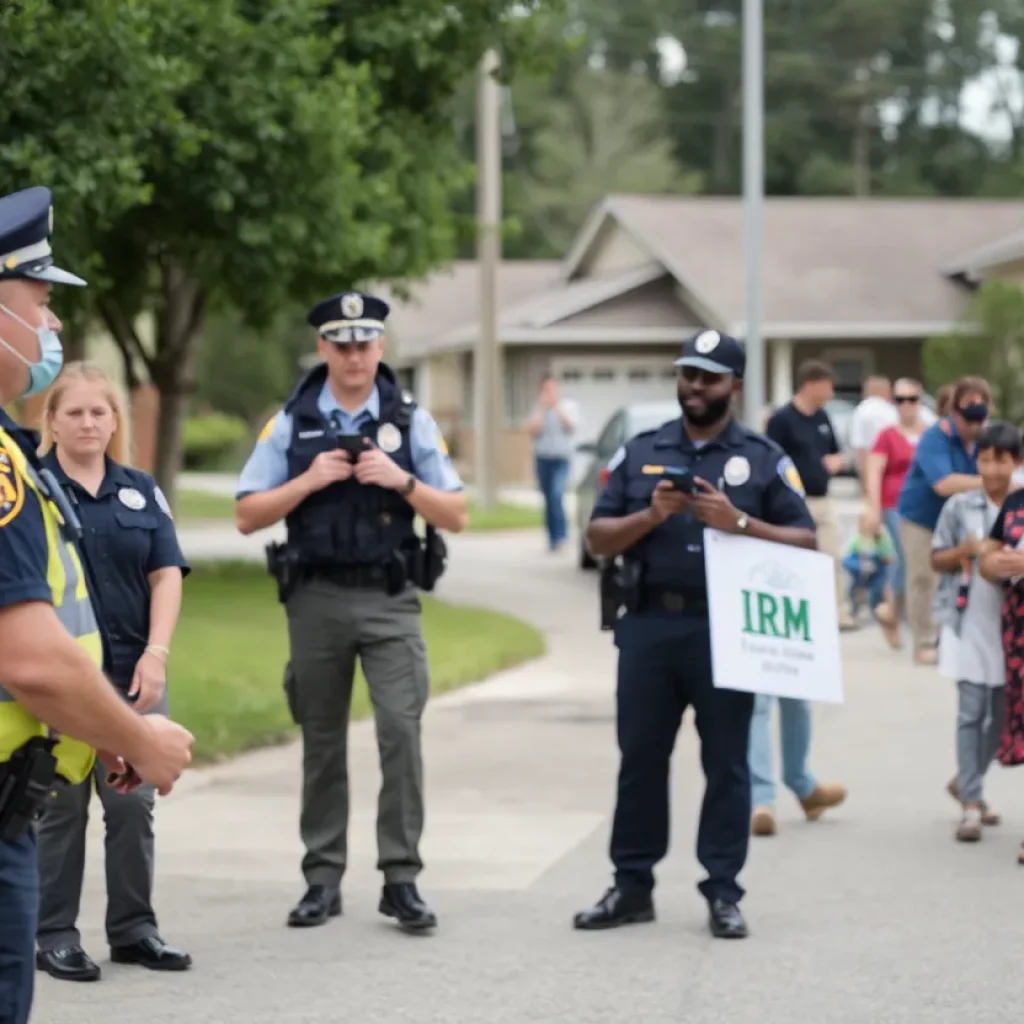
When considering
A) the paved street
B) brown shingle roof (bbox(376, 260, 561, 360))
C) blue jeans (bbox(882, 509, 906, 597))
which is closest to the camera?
the paved street

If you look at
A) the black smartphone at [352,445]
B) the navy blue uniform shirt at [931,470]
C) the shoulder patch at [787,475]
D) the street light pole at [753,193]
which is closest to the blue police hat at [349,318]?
the black smartphone at [352,445]

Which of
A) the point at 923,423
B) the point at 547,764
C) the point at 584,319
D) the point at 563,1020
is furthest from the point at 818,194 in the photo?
the point at 563,1020

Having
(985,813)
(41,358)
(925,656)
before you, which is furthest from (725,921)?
(925,656)

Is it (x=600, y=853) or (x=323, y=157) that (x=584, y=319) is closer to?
(x=323, y=157)

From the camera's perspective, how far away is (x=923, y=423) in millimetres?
17359

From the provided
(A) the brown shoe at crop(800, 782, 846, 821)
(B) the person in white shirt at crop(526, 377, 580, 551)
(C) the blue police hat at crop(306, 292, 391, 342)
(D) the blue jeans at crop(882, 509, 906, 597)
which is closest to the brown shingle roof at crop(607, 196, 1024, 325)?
(B) the person in white shirt at crop(526, 377, 580, 551)

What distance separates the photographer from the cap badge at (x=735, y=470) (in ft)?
25.1

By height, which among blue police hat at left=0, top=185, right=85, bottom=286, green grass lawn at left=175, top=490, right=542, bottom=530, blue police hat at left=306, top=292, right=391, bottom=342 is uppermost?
blue police hat at left=0, top=185, right=85, bottom=286

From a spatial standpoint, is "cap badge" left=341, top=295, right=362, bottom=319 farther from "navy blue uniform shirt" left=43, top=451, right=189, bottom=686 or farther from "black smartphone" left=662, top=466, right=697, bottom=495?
"black smartphone" left=662, top=466, right=697, bottom=495

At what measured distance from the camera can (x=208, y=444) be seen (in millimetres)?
53844

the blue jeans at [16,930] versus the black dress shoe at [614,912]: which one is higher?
the blue jeans at [16,930]

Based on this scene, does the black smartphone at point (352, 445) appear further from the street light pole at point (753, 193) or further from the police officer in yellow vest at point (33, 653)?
the street light pole at point (753, 193)

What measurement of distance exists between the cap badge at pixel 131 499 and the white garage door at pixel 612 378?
38.4 m

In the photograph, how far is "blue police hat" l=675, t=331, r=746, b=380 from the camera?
7.52m
